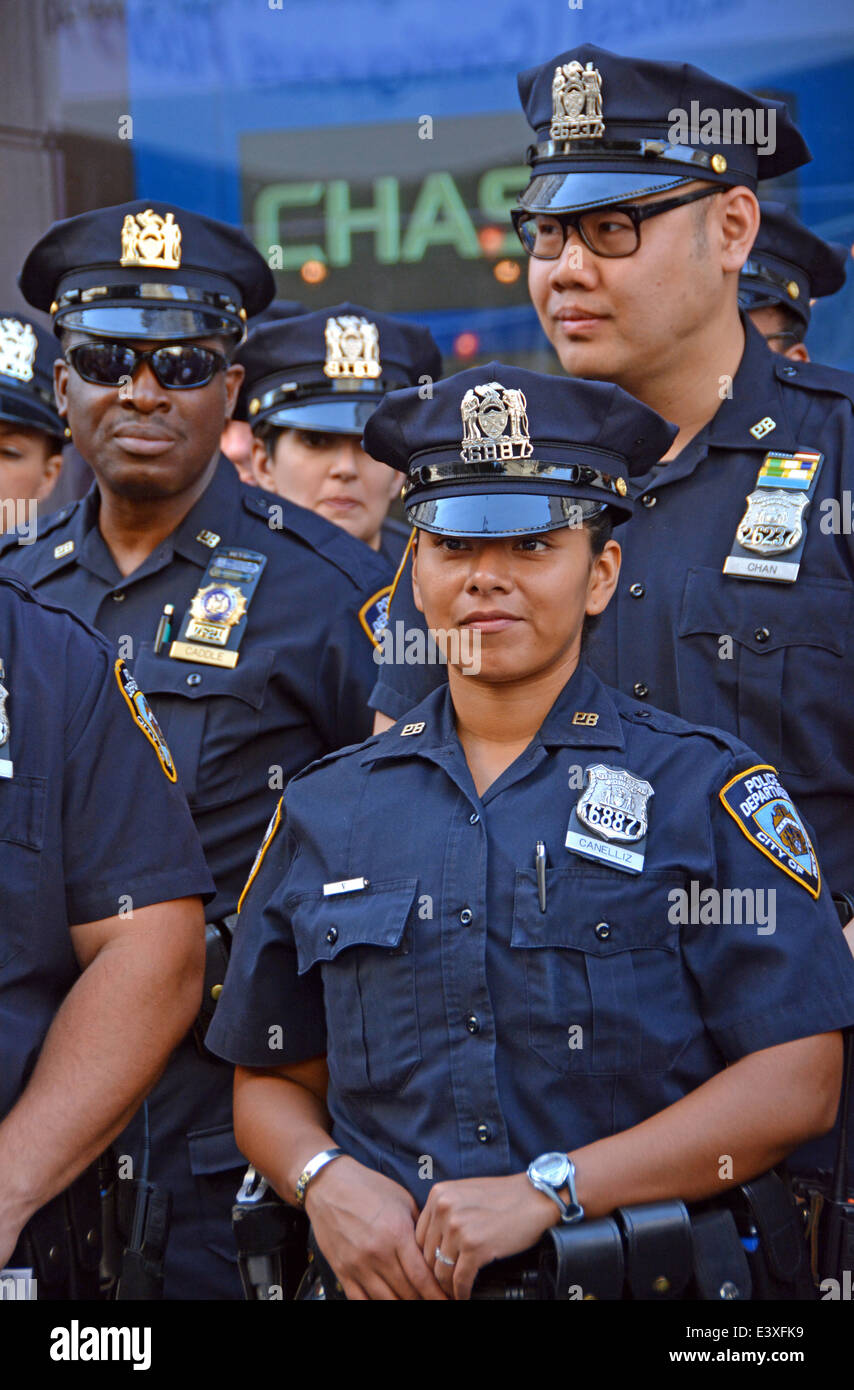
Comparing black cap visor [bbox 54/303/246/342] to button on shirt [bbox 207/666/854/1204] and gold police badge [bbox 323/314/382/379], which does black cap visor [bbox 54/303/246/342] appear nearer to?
gold police badge [bbox 323/314/382/379]

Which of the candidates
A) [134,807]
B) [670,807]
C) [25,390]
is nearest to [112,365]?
[25,390]

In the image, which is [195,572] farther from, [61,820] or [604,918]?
[604,918]

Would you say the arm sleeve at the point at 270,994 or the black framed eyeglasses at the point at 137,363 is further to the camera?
the black framed eyeglasses at the point at 137,363

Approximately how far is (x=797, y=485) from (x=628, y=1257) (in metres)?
1.41

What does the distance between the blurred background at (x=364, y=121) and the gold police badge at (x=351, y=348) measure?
0.75 m

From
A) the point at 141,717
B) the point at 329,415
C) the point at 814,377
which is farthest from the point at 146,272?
the point at 814,377

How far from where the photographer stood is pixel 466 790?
2525mm

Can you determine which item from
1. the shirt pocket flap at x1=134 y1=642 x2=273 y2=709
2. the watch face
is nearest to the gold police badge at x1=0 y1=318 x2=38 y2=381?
the shirt pocket flap at x1=134 y1=642 x2=273 y2=709

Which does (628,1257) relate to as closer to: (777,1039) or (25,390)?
(777,1039)

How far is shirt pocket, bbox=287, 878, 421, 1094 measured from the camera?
95.0 inches

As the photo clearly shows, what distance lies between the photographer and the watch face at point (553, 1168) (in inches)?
88.3

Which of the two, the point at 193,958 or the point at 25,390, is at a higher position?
the point at 25,390

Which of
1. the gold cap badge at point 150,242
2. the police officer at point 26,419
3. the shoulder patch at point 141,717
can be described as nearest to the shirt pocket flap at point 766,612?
the shoulder patch at point 141,717

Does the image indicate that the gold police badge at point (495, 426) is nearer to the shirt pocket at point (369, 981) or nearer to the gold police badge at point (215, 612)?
the shirt pocket at point (369, 981)
